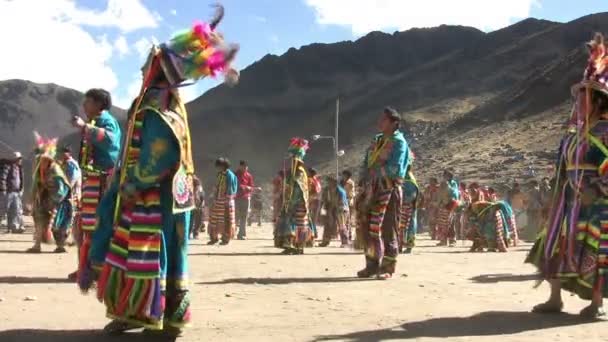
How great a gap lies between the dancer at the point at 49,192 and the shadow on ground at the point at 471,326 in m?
7.68

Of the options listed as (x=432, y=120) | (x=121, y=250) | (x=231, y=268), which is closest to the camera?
(x=121, y=250)

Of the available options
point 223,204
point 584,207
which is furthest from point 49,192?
point 584,207

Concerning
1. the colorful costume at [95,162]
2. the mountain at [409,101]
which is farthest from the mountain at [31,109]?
the colorful costume at [95,162]

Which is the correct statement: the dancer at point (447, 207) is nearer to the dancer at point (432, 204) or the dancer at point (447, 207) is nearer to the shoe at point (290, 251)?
the dancer at point (432, 204)

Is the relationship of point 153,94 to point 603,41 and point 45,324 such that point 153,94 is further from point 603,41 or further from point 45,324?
point 603,41

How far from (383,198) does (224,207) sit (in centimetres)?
832

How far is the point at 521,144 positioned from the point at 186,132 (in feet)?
150

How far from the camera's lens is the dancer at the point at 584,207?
6215 mm

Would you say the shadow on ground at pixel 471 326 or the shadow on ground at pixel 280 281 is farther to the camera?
the shadow on ground at pixel 280 281

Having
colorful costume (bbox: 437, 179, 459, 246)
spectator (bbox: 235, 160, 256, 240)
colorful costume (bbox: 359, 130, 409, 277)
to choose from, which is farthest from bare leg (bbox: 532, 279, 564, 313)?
spectator (bbox: 235, 160, 256, 240)

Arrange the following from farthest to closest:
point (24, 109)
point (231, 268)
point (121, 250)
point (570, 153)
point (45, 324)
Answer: point (24, 109) < point (231, 268) < point (570, 153) < point (45, 324) < point (121, 250)

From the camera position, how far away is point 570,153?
656 cm

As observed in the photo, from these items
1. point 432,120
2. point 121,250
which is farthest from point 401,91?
point 121,250

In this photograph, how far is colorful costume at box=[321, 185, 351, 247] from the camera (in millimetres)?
17922
